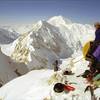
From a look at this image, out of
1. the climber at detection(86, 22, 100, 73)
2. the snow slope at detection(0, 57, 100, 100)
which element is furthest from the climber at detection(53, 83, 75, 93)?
the climber at detection(86, 22, 100, 73)

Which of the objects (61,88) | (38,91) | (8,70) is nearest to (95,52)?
(61,88)

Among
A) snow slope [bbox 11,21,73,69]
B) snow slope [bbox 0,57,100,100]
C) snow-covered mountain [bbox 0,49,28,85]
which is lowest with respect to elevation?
snow slope [bbox 0,57,100,100]

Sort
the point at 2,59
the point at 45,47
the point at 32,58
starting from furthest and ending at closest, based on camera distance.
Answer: the point at 45,47, the point at 32,58, the point at 2,59

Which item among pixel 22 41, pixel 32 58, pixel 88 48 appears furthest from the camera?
pixel 22 41

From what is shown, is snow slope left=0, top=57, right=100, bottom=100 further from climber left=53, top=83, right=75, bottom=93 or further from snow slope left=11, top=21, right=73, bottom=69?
snow slope left=11, top=21, right=73, bottom=69

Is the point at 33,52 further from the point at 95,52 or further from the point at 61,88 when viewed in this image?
the point at 61,88

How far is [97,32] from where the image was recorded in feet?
45.9

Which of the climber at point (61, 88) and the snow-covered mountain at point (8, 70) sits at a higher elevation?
the snow-covered mountain at point (8, 70)

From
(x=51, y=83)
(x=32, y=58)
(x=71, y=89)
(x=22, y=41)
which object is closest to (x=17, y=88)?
(x=51, y=83)

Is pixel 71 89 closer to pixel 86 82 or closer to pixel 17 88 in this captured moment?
pixel 86 82

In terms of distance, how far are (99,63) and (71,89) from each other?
2.02 metres

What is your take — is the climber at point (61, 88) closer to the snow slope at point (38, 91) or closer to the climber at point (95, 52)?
the snow slope at point (38, 91)

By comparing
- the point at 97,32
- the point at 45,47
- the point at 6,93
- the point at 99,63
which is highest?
the point at 45,47

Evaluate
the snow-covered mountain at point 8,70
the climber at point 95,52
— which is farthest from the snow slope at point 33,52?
the climber at point 95,52
